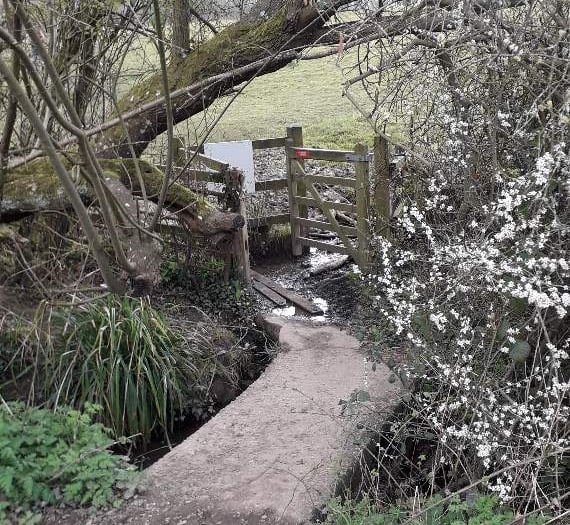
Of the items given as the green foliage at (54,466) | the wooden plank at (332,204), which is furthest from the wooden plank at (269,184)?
the green foliage at (54,466)

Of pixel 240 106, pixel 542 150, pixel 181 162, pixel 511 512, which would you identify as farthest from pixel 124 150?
pixel 240 106

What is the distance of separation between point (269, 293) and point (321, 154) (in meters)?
1.78

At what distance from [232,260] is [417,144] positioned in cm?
272

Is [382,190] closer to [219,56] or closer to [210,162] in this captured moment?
[219,56]

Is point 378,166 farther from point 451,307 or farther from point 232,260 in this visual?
point 451,307

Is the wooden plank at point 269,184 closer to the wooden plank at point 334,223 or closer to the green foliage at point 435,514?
the wooden plank at point 334,223

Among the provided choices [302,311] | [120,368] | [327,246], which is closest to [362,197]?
[327,246]

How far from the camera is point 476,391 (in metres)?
3.35

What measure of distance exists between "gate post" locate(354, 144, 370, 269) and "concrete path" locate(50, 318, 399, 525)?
1.64 m

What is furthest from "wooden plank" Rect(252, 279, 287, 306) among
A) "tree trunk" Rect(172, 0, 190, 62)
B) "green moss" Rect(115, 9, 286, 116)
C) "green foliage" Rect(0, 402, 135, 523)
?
"green foliage" Rect(0, 402, 135, 523)

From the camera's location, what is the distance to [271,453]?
4.10 m

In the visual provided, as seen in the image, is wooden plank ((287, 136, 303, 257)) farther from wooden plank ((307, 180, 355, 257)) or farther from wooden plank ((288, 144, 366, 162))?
wooden plank ((307, 180, 355, 257))

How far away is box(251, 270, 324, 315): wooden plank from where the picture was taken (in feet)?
23.1

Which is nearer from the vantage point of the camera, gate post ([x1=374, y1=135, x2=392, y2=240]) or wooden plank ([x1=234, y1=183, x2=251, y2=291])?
gate post ([x1=374, y1=135, x2=392, y2=240])
